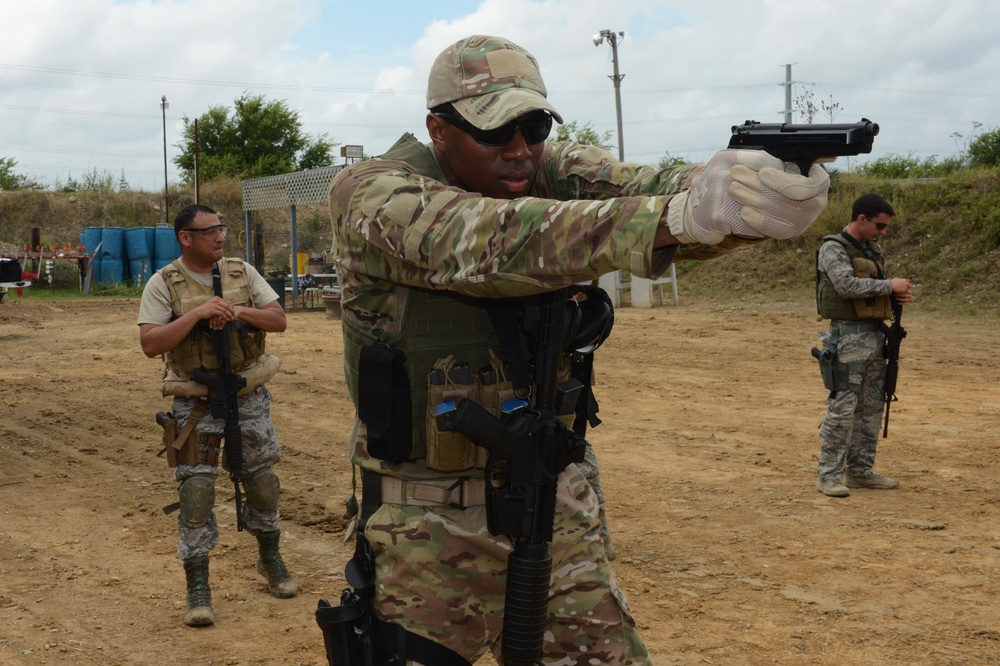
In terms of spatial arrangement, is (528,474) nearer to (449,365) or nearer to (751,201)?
(449,365)

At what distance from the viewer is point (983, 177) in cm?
2075

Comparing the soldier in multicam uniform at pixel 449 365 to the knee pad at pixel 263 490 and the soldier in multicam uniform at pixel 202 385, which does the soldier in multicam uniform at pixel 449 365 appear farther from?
the knee pad at pixel 263 490

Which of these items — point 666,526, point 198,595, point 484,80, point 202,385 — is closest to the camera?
point 484,80

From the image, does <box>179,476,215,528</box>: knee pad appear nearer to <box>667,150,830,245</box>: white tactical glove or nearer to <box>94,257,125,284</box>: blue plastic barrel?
<box>667,150,830,245</box>: white tactical glove

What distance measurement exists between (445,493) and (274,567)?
3.10 meters

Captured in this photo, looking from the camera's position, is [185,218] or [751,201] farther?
[185,218]

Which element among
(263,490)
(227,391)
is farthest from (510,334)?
(263,490)

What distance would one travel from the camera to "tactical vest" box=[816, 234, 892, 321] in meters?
7.09

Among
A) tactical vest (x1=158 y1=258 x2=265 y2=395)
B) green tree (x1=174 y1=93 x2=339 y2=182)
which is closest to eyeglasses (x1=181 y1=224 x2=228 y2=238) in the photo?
tactical vest (x1=158 y1=258 x2=265 y2=395)

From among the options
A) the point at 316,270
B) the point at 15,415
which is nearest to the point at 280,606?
the point at 15,415

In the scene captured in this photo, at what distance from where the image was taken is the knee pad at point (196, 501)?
16.6 ft

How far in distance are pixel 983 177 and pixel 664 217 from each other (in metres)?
21.4

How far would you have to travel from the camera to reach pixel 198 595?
196 inches

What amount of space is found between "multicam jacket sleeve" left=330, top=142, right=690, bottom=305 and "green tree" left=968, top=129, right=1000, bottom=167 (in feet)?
87.1
